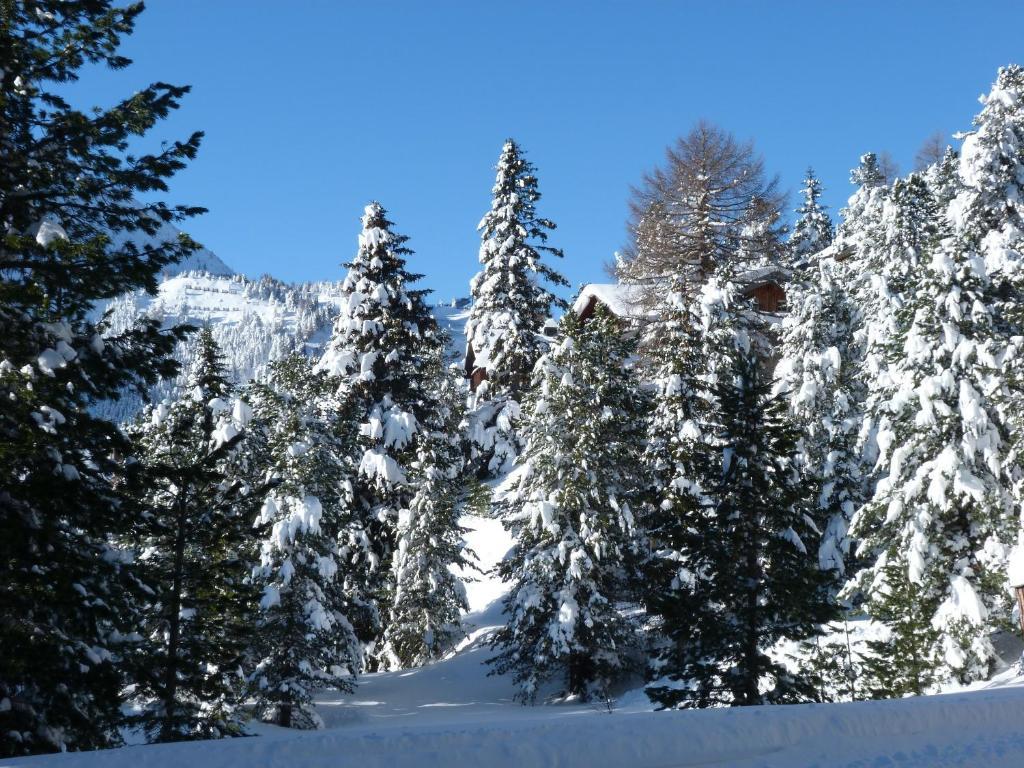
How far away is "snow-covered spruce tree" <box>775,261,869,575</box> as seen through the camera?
89.0ft

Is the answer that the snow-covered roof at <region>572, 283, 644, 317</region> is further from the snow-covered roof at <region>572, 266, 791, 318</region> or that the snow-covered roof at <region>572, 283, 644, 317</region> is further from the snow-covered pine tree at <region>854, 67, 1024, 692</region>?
the snow-covered pine tree at <region>854, 67, 1024, 692</region>

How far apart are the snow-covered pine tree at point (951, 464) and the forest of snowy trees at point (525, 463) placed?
0.09m

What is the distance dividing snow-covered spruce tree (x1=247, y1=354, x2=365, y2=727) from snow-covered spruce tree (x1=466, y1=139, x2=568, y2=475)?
14.5m

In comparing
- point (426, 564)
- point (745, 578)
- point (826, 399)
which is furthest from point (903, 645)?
point (426, 564)

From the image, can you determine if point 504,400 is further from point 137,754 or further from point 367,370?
point 137,754

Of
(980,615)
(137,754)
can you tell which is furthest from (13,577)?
(980,615)

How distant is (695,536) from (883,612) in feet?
18.5

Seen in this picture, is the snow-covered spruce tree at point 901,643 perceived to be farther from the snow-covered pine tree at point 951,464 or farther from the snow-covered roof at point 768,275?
the snow-covered roof at point 768,275

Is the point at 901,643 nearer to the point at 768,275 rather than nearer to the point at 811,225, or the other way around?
the point at 768,275

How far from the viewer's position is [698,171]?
125 ft

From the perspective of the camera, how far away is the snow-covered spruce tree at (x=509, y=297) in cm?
3900

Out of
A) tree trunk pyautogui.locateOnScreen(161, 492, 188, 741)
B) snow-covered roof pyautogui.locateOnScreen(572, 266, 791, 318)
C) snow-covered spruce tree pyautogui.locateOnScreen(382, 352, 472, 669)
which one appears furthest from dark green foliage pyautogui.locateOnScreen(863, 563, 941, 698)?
snow-covered roof pyautogui.locateOnScreen(572, 266, 791, 318)

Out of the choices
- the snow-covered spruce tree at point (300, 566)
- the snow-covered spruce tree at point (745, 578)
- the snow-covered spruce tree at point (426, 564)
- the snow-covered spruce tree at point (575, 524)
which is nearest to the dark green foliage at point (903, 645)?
the snow-covered spruce tree at point (745, 578)

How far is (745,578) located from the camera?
1566 cm
